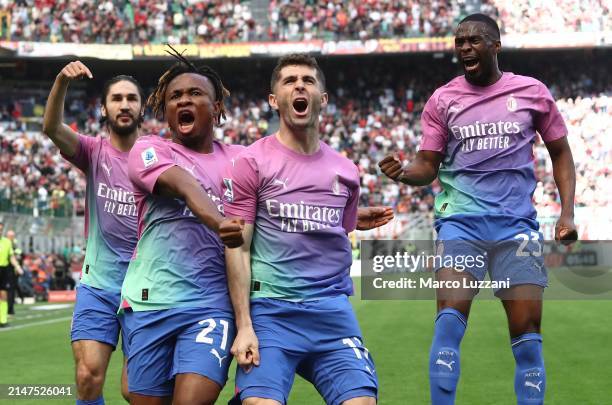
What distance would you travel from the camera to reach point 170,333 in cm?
451

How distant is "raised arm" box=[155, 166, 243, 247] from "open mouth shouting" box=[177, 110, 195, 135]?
1.00 ft

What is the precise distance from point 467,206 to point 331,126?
108 ft

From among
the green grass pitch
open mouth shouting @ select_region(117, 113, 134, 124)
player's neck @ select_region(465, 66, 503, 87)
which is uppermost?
player's neck @ select_region(465, 66, 503, 87)

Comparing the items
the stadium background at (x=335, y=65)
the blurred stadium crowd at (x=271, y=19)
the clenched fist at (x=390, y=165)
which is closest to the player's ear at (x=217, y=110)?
the clenched fist at (x=390, y=165)

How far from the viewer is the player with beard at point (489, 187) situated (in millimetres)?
5512

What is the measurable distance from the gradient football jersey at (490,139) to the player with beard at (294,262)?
1.20m

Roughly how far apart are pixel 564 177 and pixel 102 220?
9.73ft

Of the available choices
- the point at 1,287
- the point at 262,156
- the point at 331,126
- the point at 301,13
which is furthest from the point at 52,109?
the point at 301,13

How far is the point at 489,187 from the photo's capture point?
580cm

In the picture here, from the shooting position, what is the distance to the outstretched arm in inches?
226

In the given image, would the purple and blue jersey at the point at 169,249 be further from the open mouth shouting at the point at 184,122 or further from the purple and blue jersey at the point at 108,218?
the purple and blue jersey at the point at 108,218

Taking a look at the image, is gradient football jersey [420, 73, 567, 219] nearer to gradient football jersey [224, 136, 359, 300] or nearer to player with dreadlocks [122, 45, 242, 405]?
gradient football jersey [224, 136, 359, 300]

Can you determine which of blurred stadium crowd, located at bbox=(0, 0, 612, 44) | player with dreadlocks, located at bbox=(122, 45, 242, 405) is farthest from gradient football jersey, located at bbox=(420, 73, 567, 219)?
blurred stadium crowd, located at bbox=(0, 0, 612, 44)

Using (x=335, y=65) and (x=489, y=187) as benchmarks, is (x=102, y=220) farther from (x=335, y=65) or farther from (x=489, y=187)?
(x=335, y=65)
